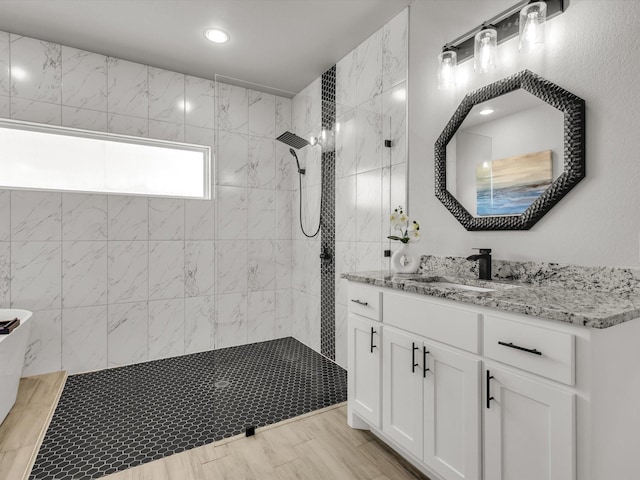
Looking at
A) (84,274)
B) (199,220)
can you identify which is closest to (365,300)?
(199,220)

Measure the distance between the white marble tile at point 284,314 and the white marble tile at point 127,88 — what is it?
6.92 feet

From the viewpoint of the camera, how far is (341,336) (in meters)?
2.97

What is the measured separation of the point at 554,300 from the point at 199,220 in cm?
297

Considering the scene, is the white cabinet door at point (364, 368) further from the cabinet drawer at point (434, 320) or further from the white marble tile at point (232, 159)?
the white marble tile at point (232, 159)

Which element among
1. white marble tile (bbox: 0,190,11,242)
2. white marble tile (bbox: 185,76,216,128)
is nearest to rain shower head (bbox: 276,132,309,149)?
white marble tile (bbox: 185,76,216,128)

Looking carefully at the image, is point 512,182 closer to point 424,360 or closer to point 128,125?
point 424,360

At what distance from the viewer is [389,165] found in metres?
2.53

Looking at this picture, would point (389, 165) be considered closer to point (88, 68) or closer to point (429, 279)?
point (429, 279)

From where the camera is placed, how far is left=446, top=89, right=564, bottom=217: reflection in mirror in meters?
1.62

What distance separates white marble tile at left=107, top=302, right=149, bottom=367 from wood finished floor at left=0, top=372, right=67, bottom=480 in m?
0.39

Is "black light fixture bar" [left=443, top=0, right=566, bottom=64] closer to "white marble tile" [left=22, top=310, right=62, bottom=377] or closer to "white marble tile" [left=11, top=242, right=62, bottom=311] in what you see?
"white marble tile" [left=11, top=242, right=62, bottom=311]

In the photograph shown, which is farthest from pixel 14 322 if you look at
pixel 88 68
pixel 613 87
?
pixel 613 87

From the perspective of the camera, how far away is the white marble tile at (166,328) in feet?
10.4

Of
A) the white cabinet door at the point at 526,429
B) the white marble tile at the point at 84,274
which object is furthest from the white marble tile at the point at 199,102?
the white cabinet door at the point at 526,429
